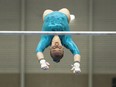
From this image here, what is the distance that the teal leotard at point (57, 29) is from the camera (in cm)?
493

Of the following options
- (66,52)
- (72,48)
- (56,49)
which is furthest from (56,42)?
(66,52)

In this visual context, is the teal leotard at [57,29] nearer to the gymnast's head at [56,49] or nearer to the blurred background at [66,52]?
the gymnast's head at [56,49]

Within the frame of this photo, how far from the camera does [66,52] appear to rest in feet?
27.3

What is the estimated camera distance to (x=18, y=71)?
324 inches

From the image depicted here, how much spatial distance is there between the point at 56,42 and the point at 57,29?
0.80 ft

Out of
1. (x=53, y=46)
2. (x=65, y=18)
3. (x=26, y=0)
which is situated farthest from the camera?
(x=26, y=0)

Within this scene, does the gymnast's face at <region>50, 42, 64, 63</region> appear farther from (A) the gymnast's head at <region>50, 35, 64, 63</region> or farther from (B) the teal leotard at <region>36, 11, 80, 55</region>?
(B) the teal leotard at <region>36, 11, 80, 55</region>

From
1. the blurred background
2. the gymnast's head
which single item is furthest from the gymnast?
the blurred background

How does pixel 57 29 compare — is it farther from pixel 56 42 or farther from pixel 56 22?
pixel 56 42

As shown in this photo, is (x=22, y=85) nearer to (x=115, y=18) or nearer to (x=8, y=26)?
(x=8, y=26)

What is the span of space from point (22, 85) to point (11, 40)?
858 mm

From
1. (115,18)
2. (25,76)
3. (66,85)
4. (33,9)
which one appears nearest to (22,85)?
(25,76)

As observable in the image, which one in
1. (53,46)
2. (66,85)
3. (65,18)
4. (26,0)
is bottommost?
(66,85)

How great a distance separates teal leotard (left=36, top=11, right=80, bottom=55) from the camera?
493cm
